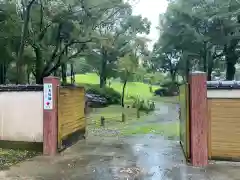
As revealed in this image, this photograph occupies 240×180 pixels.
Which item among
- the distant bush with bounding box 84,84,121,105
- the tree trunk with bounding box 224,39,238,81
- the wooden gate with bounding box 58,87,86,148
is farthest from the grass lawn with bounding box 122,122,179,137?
the tree trunk with bounding box 224,39,238,81

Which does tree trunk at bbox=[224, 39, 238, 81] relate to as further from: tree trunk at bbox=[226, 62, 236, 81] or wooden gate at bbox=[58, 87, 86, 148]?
wooden gate at bbox=[58, 87, 86, 148]

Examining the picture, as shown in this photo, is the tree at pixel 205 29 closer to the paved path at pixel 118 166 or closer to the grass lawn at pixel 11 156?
the paved path at pixel 118 166

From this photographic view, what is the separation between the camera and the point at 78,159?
824 centimetres

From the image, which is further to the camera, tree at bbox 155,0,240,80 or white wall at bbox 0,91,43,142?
tree at bbox 155,0,240,80

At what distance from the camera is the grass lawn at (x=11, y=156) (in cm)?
776

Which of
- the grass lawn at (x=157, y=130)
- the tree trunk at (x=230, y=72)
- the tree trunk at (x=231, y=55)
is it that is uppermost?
the tree trunk at (x=231, y=55)

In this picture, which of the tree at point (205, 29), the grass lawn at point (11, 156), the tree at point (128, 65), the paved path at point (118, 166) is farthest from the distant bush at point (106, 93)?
the grass lawn at point (11, 156)

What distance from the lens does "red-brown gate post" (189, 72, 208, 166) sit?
757 centimetres

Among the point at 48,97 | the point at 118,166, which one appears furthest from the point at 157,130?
the point at 118,166

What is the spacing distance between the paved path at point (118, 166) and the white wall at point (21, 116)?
1.11 m

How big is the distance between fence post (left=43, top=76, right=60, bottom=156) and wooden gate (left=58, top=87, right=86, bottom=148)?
25 cm

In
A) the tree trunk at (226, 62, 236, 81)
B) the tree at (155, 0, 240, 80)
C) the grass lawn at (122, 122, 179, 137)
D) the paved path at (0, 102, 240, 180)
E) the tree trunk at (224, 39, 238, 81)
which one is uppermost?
the tree at (155, 0, 240, 80)

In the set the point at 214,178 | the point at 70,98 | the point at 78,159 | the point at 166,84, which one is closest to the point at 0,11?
the point at 70,98

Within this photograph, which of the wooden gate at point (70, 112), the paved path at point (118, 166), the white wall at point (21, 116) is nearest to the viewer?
the paved path at point (118, 166)
